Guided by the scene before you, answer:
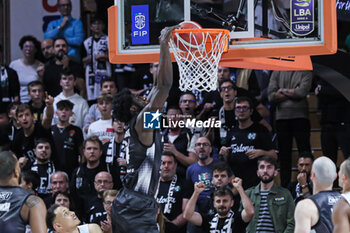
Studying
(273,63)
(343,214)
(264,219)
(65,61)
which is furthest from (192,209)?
(65,61)

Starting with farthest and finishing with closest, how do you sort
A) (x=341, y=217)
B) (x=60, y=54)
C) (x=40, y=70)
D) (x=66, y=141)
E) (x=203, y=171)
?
(x=40, y=70) → (x=60, y=54) → (x=66, y=141) → (x=203, y=171) → (x=341, y=217)

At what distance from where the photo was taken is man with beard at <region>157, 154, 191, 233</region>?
8.48 meters

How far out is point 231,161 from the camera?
8992 mm

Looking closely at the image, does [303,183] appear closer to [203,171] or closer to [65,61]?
[203,171]

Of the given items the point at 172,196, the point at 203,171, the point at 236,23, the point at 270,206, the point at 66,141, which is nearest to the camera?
the point at 236,23

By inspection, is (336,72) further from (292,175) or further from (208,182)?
(292,175)

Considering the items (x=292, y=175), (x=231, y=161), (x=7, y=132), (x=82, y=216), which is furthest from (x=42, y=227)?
(x=292, y=175)

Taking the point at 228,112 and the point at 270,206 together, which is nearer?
the point at 270,206

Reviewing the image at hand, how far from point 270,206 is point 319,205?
7.71 feet

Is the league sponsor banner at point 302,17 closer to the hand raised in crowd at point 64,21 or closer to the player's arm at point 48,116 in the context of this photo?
the player's arm at point 48,116

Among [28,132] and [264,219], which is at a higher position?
[28,132]

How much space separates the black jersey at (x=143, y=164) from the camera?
220 inches

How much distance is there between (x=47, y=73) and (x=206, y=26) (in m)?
5.16

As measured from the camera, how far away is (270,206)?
8.11 metres
